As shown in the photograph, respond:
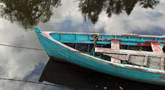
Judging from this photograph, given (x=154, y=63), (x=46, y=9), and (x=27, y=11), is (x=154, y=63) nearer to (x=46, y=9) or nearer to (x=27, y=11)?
(x=46, y=9)

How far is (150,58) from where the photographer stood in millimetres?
6406

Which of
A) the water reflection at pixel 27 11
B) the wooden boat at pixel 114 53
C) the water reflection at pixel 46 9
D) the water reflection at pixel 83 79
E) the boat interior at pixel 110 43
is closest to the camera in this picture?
the wooden boat at pixel 114 53

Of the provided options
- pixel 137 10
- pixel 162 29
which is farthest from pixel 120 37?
pixel 137 10

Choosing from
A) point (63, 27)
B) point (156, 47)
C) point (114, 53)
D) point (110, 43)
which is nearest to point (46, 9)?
point (63, 27)

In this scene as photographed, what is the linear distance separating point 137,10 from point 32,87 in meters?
14.4

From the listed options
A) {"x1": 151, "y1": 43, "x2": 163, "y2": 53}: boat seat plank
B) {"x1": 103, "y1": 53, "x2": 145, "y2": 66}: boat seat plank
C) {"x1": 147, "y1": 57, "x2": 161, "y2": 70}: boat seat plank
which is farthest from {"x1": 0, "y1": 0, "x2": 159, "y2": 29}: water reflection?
{"x1": 147, "y1": 57, "x2": 161, "y2": 70}: boat seat plank

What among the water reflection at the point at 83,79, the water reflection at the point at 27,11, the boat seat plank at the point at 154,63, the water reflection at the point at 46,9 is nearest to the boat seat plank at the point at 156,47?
the boat seat plank at the point at 154,63

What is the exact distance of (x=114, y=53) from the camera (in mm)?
6754

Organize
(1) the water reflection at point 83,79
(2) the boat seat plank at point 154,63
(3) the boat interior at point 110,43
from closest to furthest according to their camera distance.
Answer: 1. (2) the boat seat plank at point 154,63
2. (1) the water reflection at point 83,79
3. (3) the boat interior at point 110,43

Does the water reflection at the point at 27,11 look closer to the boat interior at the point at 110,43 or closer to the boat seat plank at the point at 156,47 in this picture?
the boat interior at the point at 110,43

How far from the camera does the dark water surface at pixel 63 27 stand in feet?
20.9

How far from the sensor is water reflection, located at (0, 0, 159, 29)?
42.7ft

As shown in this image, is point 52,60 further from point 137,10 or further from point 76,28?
point 137,10

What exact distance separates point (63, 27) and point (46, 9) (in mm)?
4313
